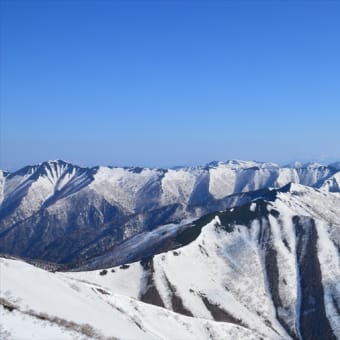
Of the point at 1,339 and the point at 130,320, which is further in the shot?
the point at 130,320

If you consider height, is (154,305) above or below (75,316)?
below

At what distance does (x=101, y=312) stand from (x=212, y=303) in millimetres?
92278

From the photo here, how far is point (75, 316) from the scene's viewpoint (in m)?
77.6

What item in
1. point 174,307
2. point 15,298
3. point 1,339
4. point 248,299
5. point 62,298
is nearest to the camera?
point 1,339

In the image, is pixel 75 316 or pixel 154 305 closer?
pixel 75 316

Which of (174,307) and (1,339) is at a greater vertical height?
(1,339)

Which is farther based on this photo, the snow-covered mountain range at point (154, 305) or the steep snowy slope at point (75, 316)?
the snow-covered mountain range at point (154, 305)

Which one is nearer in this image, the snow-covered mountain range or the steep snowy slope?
the steep snowy slope

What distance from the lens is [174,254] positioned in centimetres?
19988

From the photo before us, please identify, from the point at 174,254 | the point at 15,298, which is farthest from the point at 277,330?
the point at 15,298

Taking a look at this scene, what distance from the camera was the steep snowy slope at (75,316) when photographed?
6600cm

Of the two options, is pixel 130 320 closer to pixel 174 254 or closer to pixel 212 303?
pixel 212 303

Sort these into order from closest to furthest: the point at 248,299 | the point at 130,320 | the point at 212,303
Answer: the point at 130,320 < the point at 212,303 < the point at 248,299

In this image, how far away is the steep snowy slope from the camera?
217 feet
